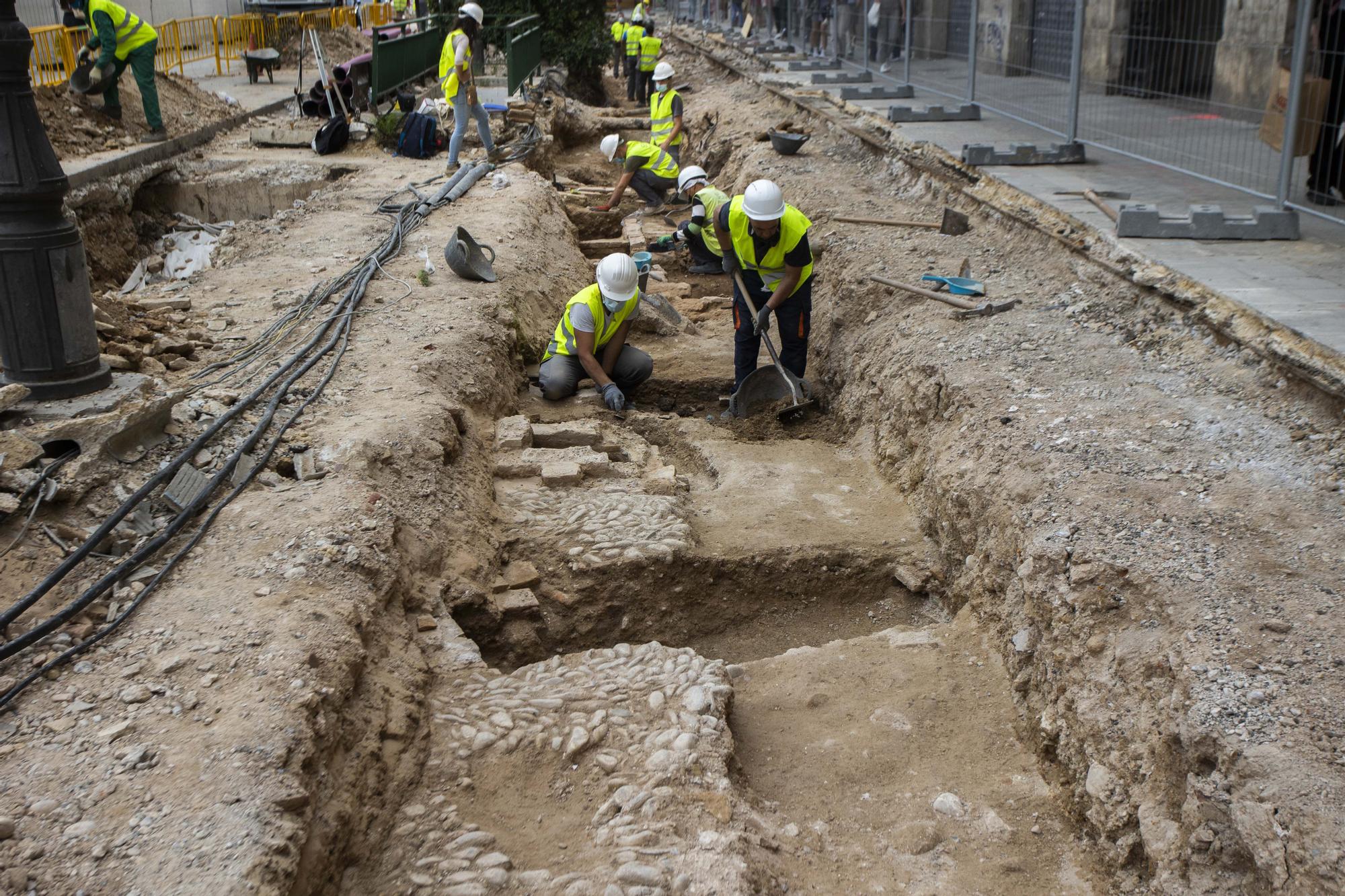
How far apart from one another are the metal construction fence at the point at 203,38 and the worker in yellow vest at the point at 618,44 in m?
5.88

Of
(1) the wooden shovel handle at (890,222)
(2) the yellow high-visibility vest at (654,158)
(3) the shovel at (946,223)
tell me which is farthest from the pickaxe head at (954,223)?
(2) the yellow high-visibility vest at (654,158)

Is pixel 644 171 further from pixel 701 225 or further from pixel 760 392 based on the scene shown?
pixel 760 392

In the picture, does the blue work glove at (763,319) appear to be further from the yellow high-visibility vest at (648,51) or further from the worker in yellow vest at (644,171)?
the yellow high-visibility vest at (648,51)

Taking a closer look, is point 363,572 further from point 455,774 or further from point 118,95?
point 118,95

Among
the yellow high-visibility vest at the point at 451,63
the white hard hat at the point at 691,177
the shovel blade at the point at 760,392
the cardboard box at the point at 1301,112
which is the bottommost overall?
the shovel blade at the point at 760,392

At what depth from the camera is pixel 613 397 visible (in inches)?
284

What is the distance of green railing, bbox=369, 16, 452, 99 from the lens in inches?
583

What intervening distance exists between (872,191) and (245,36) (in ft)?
50.5

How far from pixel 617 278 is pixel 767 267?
1.12 meters

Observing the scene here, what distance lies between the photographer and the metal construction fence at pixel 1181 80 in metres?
6.10

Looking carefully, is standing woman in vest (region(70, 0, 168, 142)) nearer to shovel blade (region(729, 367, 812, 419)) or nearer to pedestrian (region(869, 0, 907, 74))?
shovel blade (region(729, 367, 812, 419))

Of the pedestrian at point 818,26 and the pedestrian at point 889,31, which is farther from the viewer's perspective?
the pedestrian at point 818,26

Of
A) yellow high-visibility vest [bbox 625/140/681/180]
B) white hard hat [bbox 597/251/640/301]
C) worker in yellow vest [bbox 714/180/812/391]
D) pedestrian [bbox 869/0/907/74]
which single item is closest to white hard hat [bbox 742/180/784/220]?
worker in yellow vest [bbox 714/180/812/391]

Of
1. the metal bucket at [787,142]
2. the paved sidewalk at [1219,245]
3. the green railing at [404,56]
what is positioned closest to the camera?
the paved sidewalk at [1219,245]
